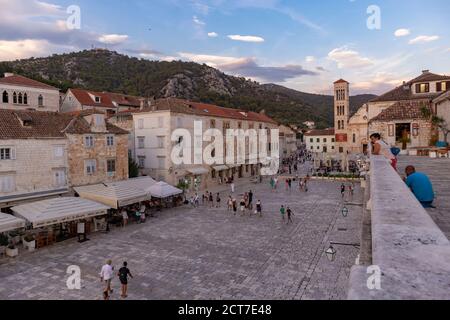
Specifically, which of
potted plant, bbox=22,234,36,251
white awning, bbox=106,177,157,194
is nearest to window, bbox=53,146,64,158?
white awning, bbox=106,177,157,194

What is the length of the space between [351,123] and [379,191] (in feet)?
193

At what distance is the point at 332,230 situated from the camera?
19688mm

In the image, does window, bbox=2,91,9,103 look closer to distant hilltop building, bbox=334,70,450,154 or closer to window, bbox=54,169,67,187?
window, bbox=54,169,67,187

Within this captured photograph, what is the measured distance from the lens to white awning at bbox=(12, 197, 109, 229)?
16.6 m

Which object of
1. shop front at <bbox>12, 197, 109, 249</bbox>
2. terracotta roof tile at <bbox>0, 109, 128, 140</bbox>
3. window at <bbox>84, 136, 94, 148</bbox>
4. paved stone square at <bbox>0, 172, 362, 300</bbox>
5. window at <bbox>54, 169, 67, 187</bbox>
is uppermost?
terracotta roof tile at <bbox>0, 109, 128, 140</bbox>

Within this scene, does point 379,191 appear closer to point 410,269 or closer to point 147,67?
point 410,269

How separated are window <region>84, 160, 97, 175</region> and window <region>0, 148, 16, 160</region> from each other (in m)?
5.19

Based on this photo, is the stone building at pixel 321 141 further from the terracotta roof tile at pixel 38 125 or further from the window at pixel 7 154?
the window at pixel 7 154

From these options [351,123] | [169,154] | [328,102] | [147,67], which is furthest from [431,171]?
[328,102]

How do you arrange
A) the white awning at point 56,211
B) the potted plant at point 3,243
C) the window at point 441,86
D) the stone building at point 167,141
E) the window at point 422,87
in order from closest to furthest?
1. the potted plant at point 3,243
2. the white awning at point 56,211
3. the window at point 441,86
4. the window at point 422,87
5. the stone building at point 167,141

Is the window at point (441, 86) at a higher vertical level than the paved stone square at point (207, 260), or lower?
higher

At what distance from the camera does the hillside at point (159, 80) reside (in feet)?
321

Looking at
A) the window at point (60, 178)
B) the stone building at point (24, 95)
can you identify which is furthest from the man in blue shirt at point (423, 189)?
the stone building at point (24, 95)

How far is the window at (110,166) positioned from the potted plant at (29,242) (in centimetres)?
1030
